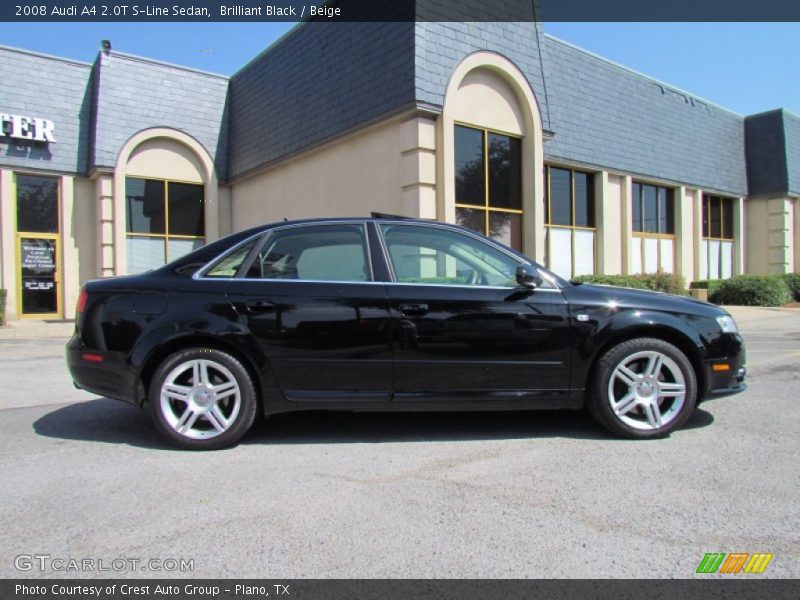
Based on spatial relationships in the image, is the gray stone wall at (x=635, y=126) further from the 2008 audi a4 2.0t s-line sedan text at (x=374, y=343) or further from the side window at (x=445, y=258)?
the 2008 audi a4 2.0t s-line sedan text at (x=374, y=343)

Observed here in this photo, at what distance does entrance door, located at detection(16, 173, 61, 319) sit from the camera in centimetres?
1534

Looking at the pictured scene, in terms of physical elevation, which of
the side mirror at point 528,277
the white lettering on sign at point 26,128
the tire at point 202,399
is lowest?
the tire at point 202,399

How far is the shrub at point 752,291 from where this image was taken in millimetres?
18812

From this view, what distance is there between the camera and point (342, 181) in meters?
13.0

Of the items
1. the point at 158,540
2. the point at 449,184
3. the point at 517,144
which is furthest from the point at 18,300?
the point at 158,540

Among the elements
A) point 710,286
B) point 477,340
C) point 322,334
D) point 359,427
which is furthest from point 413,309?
point 710,286

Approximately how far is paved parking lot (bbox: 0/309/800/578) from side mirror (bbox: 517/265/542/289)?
1.16 meters

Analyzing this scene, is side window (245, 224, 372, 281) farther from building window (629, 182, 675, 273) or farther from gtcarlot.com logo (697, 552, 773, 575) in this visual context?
building window (629, 182, 675, 273)

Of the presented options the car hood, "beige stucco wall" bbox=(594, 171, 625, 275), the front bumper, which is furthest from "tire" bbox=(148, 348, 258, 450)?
"beige stucco wall" bbox=(594, 171, 625, 275)

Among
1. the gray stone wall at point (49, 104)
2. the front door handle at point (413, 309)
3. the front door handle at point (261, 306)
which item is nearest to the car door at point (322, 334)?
the front door handle at point (261, 306)

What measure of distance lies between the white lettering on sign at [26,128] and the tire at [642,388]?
16.2 m

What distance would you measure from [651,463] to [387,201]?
343 inches

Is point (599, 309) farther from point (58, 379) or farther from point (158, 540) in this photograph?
point (58, 379)

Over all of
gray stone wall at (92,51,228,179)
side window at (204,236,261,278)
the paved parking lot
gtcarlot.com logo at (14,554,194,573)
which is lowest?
gtcarlot.com logo at (14,554,194,573)
